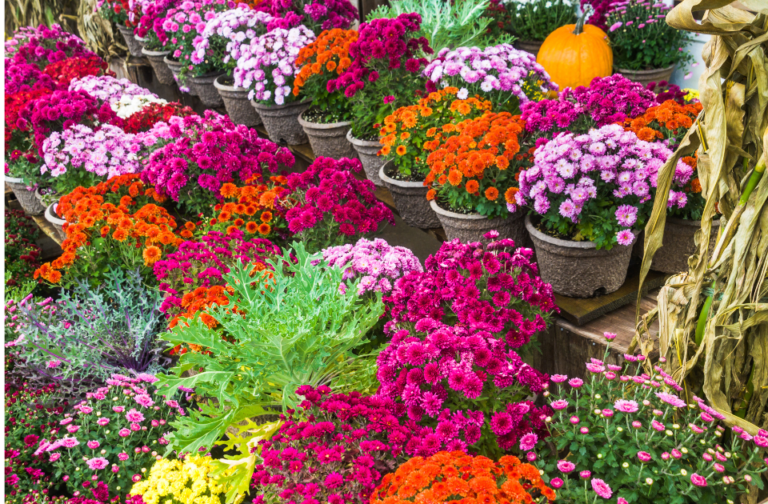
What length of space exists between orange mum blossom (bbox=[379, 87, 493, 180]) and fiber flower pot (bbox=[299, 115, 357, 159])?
615 millimetres

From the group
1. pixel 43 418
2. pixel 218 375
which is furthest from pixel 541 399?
pixel 43 418

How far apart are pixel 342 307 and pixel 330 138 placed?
1728mm

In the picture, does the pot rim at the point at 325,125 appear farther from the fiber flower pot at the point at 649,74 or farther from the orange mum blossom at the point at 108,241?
the fiber flower pot at the point at 649,74

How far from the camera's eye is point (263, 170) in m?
3.26

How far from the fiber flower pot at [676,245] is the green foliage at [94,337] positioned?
6.87 feet

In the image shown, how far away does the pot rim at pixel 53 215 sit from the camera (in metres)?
3.33

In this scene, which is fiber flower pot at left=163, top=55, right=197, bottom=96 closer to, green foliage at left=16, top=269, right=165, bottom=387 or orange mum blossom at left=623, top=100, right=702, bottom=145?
green foliage at left=16, top=269, right=165, bottom=387

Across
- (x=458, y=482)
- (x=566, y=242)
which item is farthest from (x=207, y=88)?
(x=458, y=482)

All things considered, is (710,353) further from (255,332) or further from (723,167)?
(255,332)

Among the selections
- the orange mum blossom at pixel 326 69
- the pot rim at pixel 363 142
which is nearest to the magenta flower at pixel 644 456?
the pot rim at pixel 363 142

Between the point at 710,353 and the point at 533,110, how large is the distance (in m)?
1.25

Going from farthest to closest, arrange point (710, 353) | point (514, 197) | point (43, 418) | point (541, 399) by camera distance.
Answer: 1. point (43, 418)
2. point (514, 197)
3. point (541, 399)
4. point (710, 353)

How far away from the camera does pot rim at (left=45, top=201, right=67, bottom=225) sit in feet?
10.9

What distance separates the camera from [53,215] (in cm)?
345
